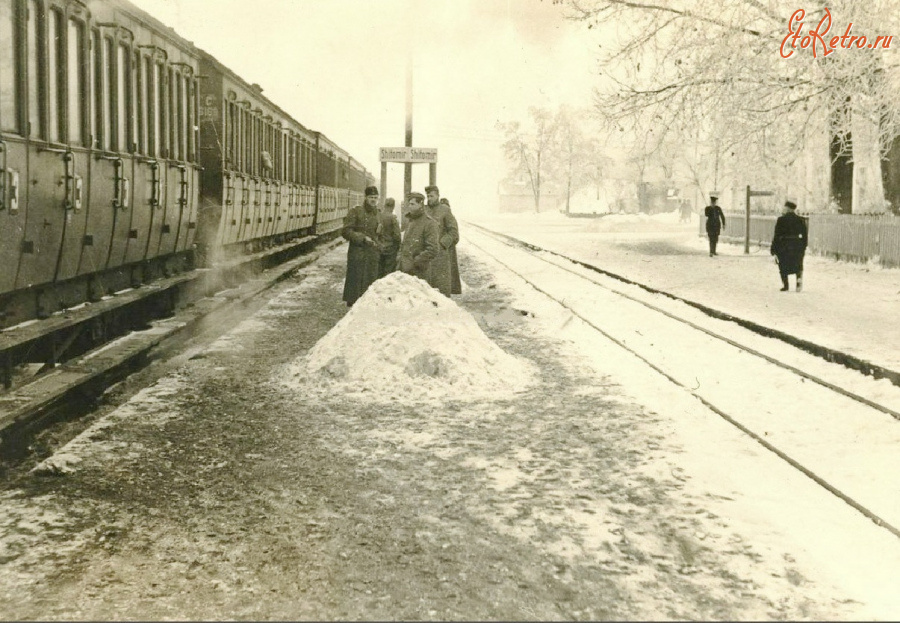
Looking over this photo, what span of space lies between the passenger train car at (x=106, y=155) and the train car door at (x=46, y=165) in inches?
0.6

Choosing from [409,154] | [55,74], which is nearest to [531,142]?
[409,154]

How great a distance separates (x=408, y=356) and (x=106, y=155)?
335 cm

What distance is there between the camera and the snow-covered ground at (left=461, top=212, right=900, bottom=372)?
12.2 metres

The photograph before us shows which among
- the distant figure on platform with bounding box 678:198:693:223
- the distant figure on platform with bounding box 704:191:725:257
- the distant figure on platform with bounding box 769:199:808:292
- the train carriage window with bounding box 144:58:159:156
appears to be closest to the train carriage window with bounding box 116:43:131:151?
the train carriage window with bounding box 144:58:159:156

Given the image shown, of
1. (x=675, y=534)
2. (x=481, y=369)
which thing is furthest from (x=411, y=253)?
(x=675, y=534)

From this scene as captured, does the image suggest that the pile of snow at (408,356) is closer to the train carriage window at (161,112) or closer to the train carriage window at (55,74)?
the train carriage window at (55,74)

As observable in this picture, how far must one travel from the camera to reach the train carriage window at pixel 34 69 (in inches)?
302

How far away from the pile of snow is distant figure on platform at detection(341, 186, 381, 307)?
355cm

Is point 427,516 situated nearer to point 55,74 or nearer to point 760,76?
point 55,74

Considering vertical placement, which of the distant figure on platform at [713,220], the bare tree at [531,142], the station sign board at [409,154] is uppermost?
the bare tree at [531,142]

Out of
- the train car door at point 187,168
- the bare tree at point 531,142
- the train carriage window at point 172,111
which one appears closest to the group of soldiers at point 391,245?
the train car door at point 187,168

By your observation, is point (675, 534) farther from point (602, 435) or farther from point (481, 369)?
point (481, 369)

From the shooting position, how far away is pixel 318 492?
5.61 metres

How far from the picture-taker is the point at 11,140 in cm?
720
